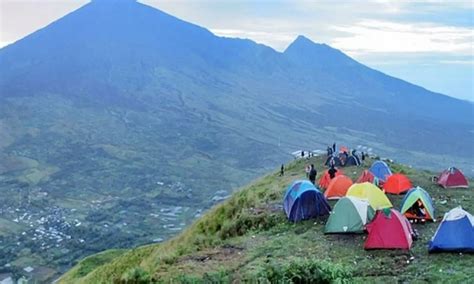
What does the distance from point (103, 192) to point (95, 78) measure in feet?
297

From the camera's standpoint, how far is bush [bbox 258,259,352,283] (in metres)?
10.1

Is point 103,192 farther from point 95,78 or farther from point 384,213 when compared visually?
point 95,78

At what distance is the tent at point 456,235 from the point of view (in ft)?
40.5

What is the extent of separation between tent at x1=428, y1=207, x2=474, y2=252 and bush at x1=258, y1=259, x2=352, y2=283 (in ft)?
9.88

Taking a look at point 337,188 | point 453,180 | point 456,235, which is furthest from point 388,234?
point 453,180

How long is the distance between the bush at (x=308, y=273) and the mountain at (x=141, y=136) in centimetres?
4193

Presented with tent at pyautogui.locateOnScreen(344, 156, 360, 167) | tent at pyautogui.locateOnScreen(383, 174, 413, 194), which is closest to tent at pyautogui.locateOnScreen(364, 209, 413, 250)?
tent at pyautogui.locateOnScreen(383, 174, 413, 194)

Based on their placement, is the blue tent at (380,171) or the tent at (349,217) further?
the blue tent at (380,171)

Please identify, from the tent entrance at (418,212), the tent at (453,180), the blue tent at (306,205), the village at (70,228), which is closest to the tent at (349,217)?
the blue tent at (306,205)

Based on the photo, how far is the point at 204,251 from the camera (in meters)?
14.2

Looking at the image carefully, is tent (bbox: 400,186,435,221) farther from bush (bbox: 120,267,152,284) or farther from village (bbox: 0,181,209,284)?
village (bbox: 0,181,209,284)

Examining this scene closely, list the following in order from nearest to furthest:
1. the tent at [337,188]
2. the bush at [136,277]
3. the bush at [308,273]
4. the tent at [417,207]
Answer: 1. the bush at [308,273]
2. the bush at [136,277]
3. the tent at [417,207]
4. the tent at [337,188]

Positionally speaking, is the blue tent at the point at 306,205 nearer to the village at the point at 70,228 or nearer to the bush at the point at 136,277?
the bush at the point at 136,277

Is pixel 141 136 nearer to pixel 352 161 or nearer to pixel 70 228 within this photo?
pixel 70 228
